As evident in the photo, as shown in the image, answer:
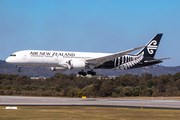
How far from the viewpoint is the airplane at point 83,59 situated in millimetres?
48125

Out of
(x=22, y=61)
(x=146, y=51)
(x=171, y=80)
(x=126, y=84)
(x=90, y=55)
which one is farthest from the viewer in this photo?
(x=171, y=80)

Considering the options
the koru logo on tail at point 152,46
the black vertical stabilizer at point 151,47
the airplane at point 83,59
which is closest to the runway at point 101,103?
the airplane at point 83,59

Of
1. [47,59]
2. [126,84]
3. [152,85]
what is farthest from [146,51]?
[152,85]

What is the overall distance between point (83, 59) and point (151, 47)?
16.0 m

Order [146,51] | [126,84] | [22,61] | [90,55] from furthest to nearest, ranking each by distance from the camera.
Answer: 1. [126,84]
2. [146,51]
3. [90,55]
4. [22,61]

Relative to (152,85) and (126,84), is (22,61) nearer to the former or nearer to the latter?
(126,84)

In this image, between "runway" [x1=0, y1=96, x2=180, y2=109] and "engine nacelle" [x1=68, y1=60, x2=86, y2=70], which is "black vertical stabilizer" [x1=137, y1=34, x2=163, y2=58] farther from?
"engine nacelle" [x1=68, y1=60, x2=86, y2=70]

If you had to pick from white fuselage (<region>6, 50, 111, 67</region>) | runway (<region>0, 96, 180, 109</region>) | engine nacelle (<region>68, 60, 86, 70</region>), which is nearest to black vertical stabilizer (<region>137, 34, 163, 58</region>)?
runway (<region>0, 96, 180, 109</region>)

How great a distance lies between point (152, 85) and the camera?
110562mm

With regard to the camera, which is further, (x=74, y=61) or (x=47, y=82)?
(x=47, y=82)

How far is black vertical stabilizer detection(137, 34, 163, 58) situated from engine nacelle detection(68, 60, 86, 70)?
13756mm

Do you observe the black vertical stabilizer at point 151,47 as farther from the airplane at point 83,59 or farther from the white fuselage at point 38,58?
the white fuselage at point 38,58

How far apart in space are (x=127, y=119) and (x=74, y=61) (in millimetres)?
22346

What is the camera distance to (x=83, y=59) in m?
51.3
